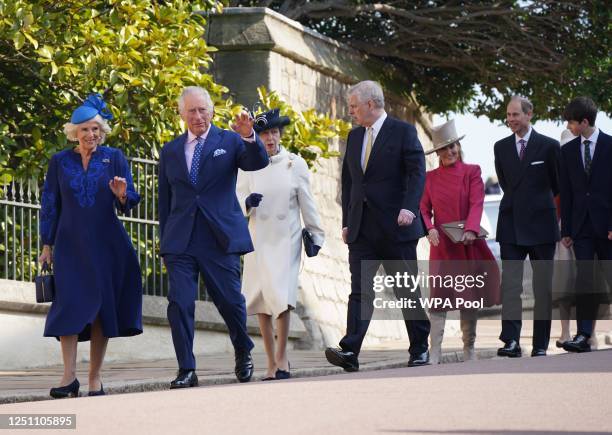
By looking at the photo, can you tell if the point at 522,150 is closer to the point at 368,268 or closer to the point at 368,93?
the point at 368,93

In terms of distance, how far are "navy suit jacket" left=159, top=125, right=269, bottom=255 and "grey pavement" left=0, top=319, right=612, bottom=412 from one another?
0.98 metres

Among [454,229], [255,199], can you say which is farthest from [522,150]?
[255,199]

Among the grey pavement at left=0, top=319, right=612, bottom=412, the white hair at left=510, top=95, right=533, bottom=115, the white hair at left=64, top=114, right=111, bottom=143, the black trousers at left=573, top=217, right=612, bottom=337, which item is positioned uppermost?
the white hair at left=510, top=95, right=533, bottom=115

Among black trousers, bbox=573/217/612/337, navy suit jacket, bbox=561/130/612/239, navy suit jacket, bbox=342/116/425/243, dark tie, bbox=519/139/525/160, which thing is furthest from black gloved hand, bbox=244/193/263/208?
black trousers, bbox=573/217/612/337

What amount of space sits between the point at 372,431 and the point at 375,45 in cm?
1382

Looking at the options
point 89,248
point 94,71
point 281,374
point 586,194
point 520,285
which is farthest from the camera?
point 94,71

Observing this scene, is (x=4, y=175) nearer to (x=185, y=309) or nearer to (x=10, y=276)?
(x=10, y=276)

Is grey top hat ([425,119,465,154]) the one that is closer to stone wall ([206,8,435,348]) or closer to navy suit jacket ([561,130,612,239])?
navy suit jacket ([561,130,612,239])

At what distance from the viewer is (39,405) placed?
8180mm

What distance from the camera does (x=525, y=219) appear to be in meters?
11.2

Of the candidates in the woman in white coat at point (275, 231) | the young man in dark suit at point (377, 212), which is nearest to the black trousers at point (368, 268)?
the young man in dark suit at point (377, 212)

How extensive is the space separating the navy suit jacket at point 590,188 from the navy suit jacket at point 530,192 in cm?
13

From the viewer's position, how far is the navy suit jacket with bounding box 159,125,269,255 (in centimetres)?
947

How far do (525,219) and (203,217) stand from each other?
2.81m
